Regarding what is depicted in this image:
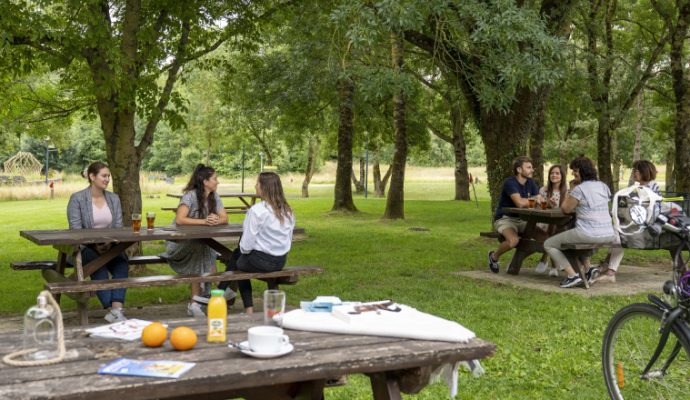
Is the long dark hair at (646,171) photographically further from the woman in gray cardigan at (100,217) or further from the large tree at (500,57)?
the woman in gray cardigan at (100,217)

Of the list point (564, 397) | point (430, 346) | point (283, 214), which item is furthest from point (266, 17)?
point (430, 346)

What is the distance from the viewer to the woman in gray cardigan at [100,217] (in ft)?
24.0

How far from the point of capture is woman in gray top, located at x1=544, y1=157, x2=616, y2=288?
8969 mm

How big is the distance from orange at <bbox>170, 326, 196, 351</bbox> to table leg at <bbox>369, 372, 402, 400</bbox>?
85 centimetres

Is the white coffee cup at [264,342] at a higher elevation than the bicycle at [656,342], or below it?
higher

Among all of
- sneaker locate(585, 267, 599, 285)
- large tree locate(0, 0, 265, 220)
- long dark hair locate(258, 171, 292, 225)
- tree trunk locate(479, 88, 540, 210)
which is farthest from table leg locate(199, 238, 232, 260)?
tree trunk locate(479, 88, 540, 210)

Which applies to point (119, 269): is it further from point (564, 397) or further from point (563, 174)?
point (563, 174)

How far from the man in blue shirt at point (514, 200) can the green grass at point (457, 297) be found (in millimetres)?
820

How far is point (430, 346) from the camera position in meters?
3.06

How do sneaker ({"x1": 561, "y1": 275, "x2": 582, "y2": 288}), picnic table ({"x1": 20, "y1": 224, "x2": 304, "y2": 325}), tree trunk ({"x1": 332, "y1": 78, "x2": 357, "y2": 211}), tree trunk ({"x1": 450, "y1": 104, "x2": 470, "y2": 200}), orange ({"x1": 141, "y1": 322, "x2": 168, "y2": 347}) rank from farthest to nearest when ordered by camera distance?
tree trunk ({"x1": 450, "y1": 104, "x2": 470, "y2": 200})
tree trunk ({"x1": 332, "y1": 78, "x2": 357, "y2": 211})
sneaker ({"x1": 561, "y1": 275, "x2": 582, "y2": 288})
picnic table ({"x1": 20, "y1": 224, "x2": 304, "y2": 325})
orange ({"x1": 141, "y1": 322, "x2": 168, "y2": 347})

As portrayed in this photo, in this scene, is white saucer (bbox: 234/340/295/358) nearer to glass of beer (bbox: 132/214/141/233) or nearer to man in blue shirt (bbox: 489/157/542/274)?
glass of beer (bbox: 132/214/141/233)

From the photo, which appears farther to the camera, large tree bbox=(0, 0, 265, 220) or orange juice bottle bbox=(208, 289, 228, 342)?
large tree bbox=(0, 0, 265, 220)

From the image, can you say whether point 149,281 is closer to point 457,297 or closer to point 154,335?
point 457,297

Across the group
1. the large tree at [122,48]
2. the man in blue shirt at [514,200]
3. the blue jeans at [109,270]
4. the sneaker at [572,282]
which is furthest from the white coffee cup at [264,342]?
the man in blue shirt at [514,200]
